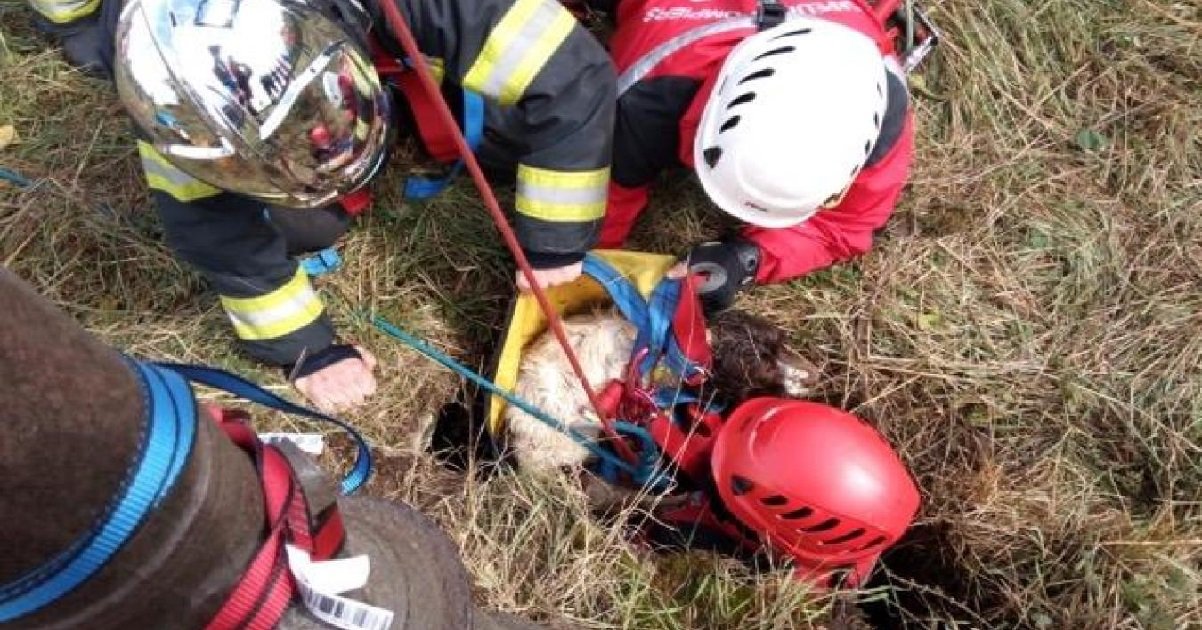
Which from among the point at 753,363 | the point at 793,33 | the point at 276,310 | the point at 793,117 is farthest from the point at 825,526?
the point at 276,310

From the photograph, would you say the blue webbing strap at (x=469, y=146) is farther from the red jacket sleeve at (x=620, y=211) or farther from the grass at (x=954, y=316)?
the red jacket sleeve at (x=620, y=211)

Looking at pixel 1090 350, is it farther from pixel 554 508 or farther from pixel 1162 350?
pixel 554 508

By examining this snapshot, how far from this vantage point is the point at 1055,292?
319 centimetres

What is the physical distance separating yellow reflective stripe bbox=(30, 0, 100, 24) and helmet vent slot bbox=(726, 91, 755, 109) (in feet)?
7.08

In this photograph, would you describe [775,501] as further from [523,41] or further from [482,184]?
[523,41]

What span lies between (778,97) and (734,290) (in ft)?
2.27

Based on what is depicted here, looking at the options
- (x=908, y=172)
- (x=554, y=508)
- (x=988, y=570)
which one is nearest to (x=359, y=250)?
(x=554, y=508)

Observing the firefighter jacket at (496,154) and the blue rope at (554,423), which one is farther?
the blue rope at (554,423)

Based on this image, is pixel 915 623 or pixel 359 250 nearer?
pixel 915 623

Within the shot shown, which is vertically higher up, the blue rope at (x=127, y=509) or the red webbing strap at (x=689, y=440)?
the blue rope at (x=127, y=509)

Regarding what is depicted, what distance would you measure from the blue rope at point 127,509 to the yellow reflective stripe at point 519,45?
5.83ft

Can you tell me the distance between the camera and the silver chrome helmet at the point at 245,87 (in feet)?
6.36

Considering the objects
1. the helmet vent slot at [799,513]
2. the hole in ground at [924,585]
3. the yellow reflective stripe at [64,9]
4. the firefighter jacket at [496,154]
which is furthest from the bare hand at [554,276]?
the yellow reflective stripe at [64,9]

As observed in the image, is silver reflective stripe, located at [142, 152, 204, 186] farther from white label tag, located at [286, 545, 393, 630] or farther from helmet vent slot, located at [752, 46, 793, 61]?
white label tag, located at [286, 545, 393, 630]
